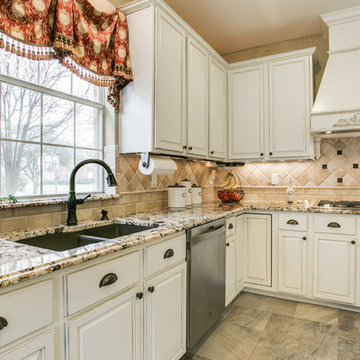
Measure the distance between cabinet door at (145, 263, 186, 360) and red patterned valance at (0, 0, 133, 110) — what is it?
4.29 feet

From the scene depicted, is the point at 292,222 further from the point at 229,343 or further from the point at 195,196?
the point at 229,343

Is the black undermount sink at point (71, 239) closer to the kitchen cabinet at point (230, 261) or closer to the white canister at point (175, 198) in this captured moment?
the white canister at point (175, 198)

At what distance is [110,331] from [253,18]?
3090 millimetres

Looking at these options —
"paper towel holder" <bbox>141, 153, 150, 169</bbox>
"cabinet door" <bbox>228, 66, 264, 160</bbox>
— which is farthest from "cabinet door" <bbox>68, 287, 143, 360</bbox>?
"cabinet door" <bbox>228, 66, 264, 160</bbox>

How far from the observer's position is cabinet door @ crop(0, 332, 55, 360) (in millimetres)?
858

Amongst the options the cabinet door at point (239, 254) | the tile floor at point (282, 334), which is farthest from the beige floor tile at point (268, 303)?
the cabinet door at point (239, 254)

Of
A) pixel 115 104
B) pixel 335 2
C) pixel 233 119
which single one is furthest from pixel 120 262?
pixel 335 2

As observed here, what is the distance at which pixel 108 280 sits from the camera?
121 centimetres

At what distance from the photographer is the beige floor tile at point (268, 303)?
2588 millimetres

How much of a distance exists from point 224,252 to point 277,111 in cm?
168

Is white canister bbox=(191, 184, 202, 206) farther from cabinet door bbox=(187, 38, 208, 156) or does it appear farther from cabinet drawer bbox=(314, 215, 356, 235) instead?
cabinet drawer bbox=(314, 215, 356, 235)

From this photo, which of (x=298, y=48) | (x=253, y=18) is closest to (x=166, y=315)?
(x=253, y=18)

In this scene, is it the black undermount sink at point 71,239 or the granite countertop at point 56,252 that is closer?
the granite countertop at point 56,252

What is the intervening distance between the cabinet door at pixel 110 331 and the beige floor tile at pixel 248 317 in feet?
3.98
